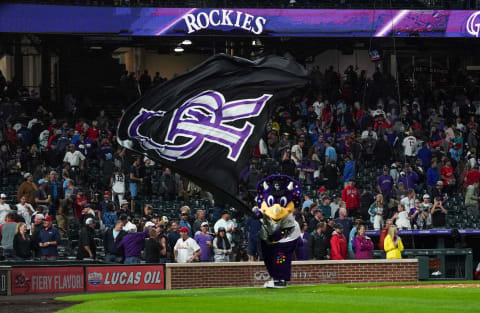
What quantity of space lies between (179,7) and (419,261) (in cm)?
1365

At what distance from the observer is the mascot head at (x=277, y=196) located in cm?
1853

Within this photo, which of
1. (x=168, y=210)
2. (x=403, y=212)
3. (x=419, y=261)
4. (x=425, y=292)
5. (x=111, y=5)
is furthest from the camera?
(x=111, y=5)

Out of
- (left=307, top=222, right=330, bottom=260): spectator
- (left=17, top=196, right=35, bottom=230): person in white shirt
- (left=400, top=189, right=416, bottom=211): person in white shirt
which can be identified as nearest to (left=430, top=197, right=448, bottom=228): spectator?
(left=400, top=189, right=416, bottom=211): person in white shirt

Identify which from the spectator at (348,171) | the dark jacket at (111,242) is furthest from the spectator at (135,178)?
the spectator at (348,171)

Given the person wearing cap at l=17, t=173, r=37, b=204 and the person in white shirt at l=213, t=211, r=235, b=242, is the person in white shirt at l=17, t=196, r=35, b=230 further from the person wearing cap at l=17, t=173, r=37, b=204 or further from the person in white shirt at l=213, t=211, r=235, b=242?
the person in white shirt at l=213, t=211, r=235, b=242

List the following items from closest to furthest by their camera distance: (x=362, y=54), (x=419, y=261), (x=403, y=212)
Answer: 1. (x=419, y=261)
2. (x=403, y=212)
3. (x=362, y=54)

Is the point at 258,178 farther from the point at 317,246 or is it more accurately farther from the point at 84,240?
the point at 84,240

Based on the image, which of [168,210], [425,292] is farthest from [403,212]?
[425,292]

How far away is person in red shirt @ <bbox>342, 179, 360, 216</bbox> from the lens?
1117 inches

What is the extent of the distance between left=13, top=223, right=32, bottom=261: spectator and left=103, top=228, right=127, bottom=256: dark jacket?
1.64m

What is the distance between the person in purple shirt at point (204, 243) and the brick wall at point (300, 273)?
4.29ft

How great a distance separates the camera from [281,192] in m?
18.5

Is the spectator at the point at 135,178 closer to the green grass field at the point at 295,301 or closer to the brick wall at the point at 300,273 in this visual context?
the brick wall at the point at 300,273

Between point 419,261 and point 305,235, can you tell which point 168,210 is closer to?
point 305,235
